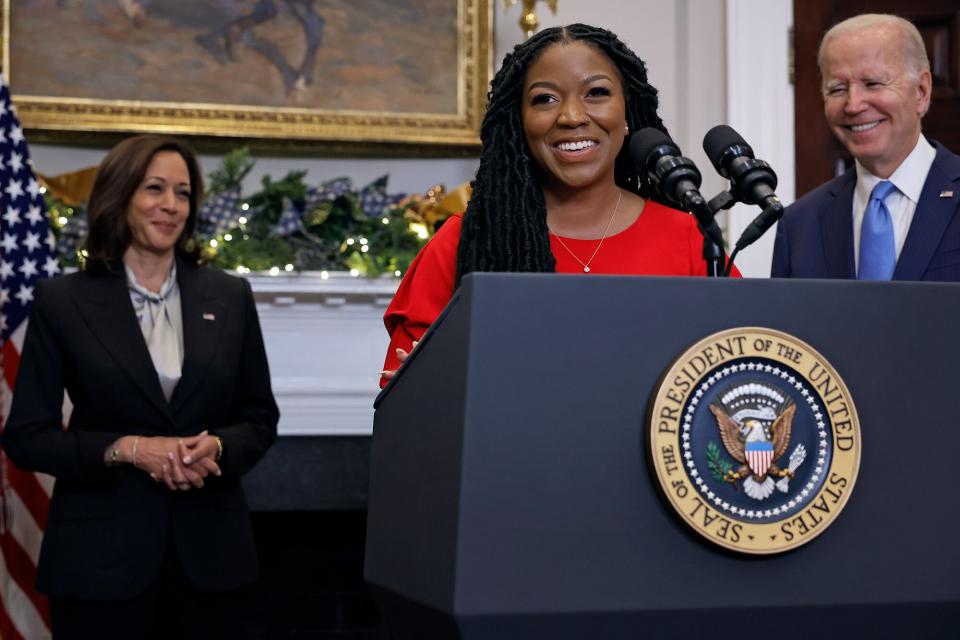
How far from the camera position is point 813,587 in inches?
52.2

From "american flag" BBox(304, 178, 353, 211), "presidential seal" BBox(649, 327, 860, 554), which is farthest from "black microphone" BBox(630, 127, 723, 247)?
"american flag" BBox(304, 178, 353, 211)

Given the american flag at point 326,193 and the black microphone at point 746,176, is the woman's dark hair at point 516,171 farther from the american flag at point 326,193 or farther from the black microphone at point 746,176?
the american flag at point 326,193

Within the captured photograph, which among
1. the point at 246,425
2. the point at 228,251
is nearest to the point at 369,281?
the point at 228,251

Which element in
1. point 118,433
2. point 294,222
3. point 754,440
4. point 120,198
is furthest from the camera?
point 294,222

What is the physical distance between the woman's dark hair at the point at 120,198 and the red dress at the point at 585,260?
146 centimetres

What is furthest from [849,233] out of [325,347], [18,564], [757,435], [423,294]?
[18,564]

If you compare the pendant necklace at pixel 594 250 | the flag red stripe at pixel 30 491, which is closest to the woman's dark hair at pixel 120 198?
the flag red stripe at pixel 30 491

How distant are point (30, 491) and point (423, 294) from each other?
2.50 m

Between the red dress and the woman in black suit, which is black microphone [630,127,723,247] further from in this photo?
the woman in black suit

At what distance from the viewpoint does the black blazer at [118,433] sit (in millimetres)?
2971

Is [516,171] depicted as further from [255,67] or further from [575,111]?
[255,67]

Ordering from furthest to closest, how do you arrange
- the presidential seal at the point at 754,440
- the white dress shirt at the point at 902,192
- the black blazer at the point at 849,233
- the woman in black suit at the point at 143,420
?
the woman in black suit at the point at 143,420 → the white dress shirt at the point at 902,192 → the black blazer at the point at 849,233 → the presidential seal at the point at 754,440

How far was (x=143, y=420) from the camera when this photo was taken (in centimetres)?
311

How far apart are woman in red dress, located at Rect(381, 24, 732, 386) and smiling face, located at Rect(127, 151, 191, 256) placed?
1417mm
